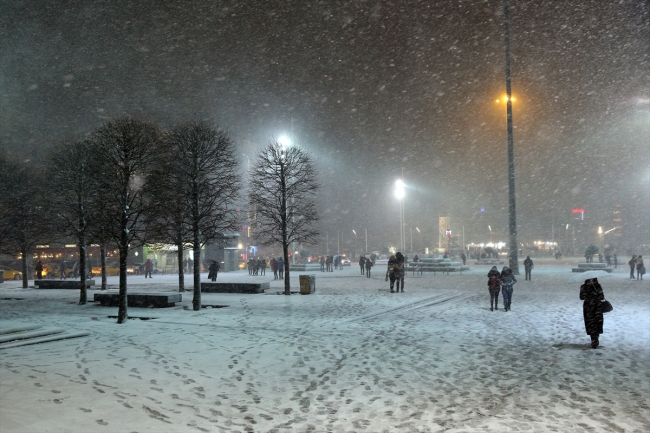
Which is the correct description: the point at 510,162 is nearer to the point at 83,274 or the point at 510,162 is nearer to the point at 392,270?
the point at 392,270

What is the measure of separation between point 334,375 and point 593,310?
246 inches

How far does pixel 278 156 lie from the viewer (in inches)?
994

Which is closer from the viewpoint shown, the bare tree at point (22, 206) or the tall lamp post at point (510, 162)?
the bare tree at point (22, 206)

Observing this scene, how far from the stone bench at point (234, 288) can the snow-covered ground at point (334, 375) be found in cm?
891

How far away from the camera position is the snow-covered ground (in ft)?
21.1

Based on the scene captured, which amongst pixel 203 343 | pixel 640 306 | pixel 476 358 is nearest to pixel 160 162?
pixel 203 343

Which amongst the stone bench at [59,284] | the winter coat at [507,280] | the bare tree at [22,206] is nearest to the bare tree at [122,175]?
the bare tree at [22,206]

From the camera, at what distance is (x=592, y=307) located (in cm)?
1109

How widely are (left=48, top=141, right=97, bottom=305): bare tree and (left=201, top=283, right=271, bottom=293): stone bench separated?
645cm

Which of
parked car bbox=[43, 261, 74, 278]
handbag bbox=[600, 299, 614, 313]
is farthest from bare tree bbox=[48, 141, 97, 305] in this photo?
parked car bbox=[43, 261, 74, 278]

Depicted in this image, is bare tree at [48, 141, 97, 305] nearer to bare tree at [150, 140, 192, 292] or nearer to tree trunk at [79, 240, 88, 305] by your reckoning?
tree trunk at [79, 240, 88, 305]

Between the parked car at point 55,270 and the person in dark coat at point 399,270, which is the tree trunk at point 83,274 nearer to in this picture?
the person in dark coat at point 399,270

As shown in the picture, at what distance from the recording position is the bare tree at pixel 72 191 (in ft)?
66.6

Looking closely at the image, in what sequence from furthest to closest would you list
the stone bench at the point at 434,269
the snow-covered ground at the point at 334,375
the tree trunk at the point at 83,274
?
1. the stone bench at the point at 434,269
2. the tree trunk at the point at 83,274
3. the snow-covered ground at the point at 334,375
